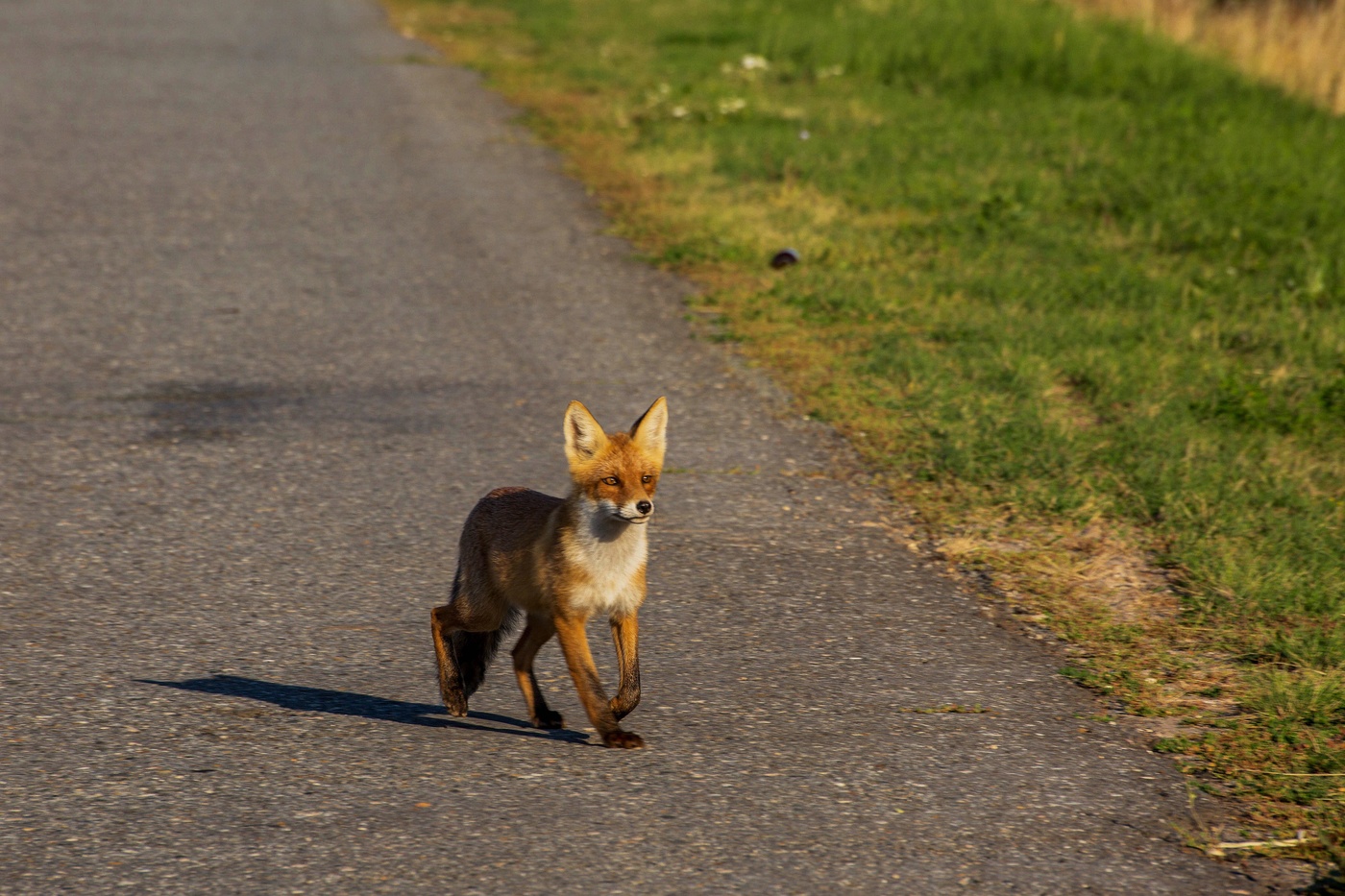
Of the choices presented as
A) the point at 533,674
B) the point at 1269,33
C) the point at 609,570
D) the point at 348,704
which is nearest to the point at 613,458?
the point at 609,570

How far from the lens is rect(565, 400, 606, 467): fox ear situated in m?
4.45

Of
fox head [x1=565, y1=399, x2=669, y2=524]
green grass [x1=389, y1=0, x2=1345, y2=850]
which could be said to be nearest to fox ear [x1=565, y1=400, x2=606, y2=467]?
fox head [x1=565, y1=399, x2=669, y2=524]

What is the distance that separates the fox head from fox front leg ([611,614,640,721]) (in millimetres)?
309

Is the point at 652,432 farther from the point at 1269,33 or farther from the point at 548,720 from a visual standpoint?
the point at 1269,33

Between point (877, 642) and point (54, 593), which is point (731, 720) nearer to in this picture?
point (877, 642)

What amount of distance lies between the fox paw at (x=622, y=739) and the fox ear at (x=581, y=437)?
2.59 ft

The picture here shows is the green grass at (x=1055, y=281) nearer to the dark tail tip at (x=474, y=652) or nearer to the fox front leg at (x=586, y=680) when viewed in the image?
the fox front leg at (x=586, y=680)

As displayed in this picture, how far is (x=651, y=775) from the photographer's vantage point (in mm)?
4285

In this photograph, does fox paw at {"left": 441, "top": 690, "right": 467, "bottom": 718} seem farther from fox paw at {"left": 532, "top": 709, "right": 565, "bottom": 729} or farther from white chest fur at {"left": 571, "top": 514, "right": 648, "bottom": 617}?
white chest fur at {"left": 571, "top": 514, "right": 648, "bottom": 617}

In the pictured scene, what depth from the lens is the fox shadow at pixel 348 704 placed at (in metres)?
4.61

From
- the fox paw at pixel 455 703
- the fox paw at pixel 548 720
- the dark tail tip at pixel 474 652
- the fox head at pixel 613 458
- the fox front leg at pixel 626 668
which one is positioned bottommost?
the fox paw at pixel 548 720

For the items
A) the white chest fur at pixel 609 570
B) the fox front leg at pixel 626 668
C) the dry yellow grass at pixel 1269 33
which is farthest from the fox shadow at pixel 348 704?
the dry yellow grass at pixel 1269 33

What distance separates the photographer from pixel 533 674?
15.2 ft

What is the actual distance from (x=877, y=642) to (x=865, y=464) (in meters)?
1.79
